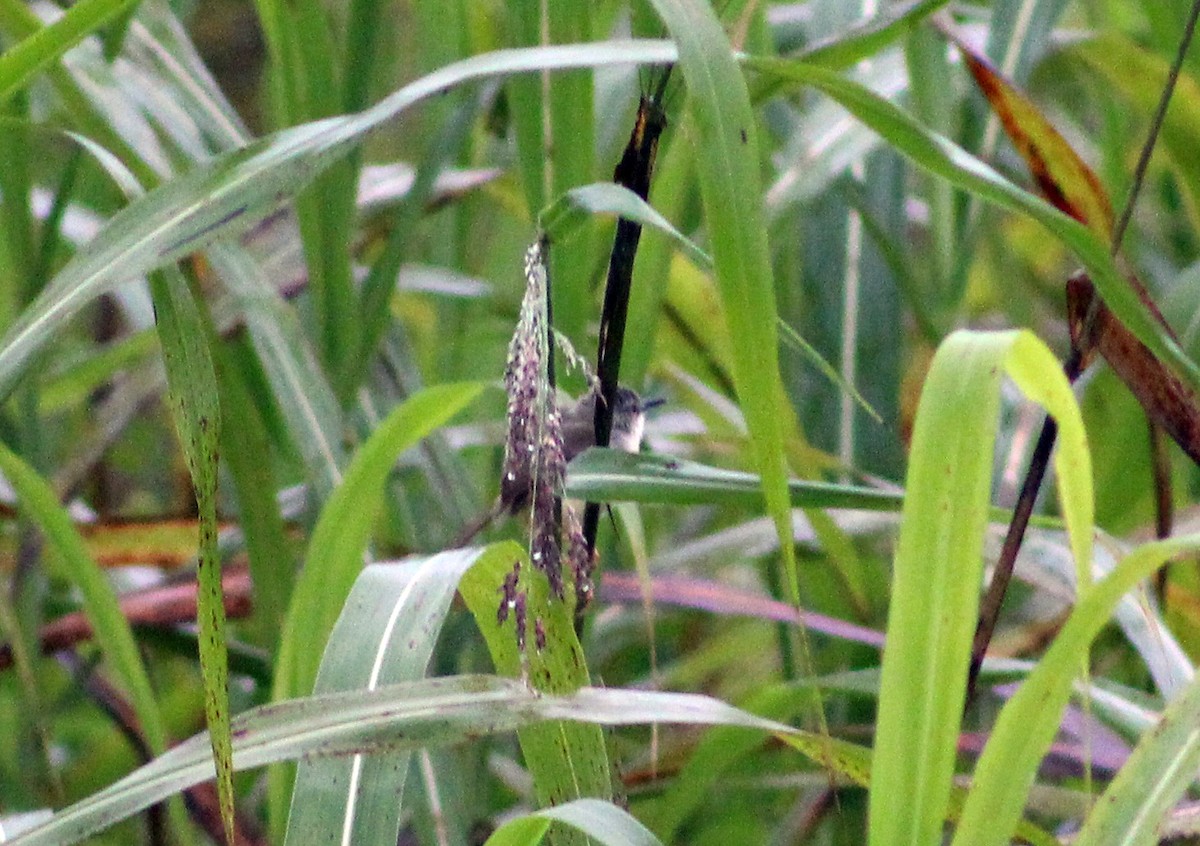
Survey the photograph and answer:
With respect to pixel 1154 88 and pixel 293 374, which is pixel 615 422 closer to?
pixel 293 374

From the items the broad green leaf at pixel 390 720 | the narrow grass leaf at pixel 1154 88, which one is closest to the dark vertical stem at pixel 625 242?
the broad green leaf at pixel 390 720

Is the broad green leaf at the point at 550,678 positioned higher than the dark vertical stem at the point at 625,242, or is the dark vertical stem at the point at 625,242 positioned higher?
the dark vertical stem at the point at 625,242

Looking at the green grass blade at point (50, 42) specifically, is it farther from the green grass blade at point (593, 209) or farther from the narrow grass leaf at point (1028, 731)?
the narrow grass leaf at point (1028, 731)

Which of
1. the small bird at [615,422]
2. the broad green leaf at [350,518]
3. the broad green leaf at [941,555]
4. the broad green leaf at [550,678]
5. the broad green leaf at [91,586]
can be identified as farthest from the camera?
the small bird at [615,422]

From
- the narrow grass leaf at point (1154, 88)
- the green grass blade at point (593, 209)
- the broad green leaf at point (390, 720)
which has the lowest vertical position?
the broad green leaf at point (390, 720)

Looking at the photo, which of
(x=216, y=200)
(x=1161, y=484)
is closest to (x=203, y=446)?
(x=216, y=200)
